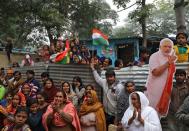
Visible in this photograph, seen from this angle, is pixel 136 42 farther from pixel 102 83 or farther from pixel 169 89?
pixel 169 89

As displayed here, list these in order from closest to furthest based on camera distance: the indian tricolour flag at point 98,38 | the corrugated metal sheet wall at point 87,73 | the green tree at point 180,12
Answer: the corrugated metal sheet wall at point 87,73, the indian tricolour flag at point 98,38, the green tree at point 180,12

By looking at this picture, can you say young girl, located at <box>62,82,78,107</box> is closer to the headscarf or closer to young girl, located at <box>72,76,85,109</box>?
young girl, located at <box>72,76,85,109</box>

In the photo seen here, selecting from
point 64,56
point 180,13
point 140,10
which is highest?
point 140,10

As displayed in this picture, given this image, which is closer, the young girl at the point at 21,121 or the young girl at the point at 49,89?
the young girl at the point at 21,121

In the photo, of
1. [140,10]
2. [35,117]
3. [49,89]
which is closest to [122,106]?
[35,117]

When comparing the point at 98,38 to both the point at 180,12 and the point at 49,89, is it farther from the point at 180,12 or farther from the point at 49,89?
the point at 180,12

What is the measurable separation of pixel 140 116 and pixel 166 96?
0.64 metres

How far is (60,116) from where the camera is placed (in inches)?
214

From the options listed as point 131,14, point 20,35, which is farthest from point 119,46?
point 20,35

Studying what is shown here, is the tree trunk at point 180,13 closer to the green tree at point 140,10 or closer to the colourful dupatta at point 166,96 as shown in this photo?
the green tree at point 140,10

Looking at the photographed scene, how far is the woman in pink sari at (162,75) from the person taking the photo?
200 inches

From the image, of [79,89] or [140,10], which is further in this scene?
[140,10]

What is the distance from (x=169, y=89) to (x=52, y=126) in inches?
74.3

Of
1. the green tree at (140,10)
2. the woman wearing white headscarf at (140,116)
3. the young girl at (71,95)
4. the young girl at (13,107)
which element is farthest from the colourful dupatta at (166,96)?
the green tree at (140,10)
